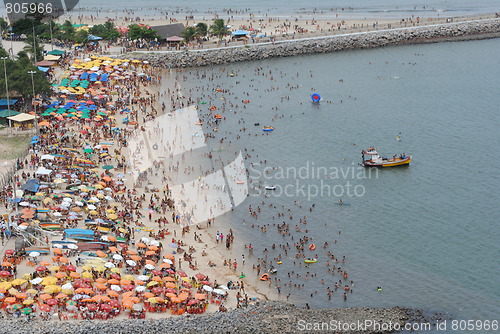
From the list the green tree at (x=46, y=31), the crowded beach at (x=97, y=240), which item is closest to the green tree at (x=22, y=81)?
the crowded beach at (x=97, y=240)

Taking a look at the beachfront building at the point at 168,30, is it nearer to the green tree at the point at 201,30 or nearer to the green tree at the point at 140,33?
the green tree at the point at 140,33

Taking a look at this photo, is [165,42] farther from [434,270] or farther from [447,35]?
[434,270]

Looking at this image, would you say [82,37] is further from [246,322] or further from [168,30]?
[246,322]

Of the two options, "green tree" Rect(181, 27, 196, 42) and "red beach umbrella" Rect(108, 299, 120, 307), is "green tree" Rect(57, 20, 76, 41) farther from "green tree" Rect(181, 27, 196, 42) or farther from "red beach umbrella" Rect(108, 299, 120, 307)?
"red beach umbrella" Rect(108, 299, 120, 307)

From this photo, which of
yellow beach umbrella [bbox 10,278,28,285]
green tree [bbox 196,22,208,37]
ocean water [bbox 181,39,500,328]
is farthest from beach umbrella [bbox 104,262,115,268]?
green tree [bbox 196,22,208,37]

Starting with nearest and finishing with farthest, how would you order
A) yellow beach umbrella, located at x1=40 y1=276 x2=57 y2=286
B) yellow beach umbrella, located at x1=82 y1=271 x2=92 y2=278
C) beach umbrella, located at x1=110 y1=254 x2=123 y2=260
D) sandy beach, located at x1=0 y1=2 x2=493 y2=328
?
yellow beach umbrella, located at x1=40 y1=276 x2=57 y2=286
sandy beach, located at x1=0 y1=2 x2=493 y2=328
yellow beach umbrella, located at x1=82 y1=271 x2=92 y2=278
beach umbrella, located at x1=110 y1=254 x2=123 y2=260

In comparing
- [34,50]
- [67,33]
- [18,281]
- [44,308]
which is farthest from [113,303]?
[67,33]
